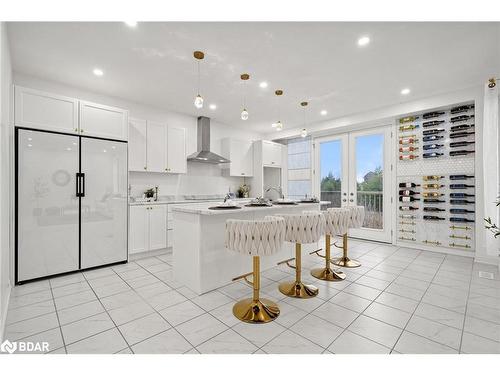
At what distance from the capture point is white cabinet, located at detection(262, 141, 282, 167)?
588 cm

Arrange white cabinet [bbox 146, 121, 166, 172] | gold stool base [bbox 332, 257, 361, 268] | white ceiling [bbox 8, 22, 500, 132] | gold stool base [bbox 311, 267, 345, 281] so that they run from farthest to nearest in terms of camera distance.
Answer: white cabinet [bbox 146, 121, 166, 172] < gold stool base [bbox 332, 257, 361, 268] < gold stool base [bbox 311, 267, 345, 281] < white ceiling [bbox 8, 22, 500, 132]

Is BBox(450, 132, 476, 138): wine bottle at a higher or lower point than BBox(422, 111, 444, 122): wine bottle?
lower

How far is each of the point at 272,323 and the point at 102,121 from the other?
342 cm

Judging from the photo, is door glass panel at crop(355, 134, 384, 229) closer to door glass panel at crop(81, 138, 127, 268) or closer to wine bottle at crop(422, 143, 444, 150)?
wine bottle at crop(422, 143, 444, 150)

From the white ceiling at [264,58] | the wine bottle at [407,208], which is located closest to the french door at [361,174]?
the wine bottle at [407,208]

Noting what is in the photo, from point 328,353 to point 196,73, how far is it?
131 inches

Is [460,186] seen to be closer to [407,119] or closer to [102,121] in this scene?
[407,119]

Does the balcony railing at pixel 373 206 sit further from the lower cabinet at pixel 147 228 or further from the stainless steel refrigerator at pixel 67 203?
the stainless steel refrigerator at pixel 67 203

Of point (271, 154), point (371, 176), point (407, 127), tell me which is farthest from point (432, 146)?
point (271, 154)

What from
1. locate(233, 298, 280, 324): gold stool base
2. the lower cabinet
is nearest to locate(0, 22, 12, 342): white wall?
the lower cabinet

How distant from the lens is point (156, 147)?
4266 millimetres

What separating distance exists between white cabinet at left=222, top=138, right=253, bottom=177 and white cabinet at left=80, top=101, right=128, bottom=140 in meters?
2.39

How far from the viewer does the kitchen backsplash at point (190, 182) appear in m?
4.33

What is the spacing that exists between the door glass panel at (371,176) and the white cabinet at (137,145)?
443 cm
